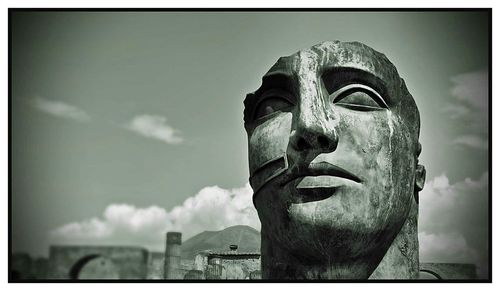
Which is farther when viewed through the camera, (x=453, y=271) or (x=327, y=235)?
(x=453, y=271)

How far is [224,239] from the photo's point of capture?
10.2 meters

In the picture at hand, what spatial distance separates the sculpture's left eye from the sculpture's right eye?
45cm

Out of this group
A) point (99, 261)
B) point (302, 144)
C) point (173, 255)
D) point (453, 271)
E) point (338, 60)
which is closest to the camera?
point (302, 144)

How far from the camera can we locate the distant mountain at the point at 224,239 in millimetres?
9578

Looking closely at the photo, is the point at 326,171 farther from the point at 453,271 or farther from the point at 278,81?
the point at 453,271

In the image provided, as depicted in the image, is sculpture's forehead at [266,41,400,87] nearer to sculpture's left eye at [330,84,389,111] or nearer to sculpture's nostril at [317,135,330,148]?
sculpture's left eye at [330,84,389,111]

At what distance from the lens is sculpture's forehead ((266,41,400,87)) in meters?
5.24

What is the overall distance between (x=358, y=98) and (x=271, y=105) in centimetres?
83

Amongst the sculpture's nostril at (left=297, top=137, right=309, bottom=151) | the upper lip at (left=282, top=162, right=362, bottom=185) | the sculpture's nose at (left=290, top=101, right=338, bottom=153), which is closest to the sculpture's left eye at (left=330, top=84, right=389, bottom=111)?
the sculpture's nose at (left=290, top=101, right=338, bottom=153)

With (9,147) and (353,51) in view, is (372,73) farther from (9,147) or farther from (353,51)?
(9,147)

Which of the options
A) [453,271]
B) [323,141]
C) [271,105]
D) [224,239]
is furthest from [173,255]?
[323,141]

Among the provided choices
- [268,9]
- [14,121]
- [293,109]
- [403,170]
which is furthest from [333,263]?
[14,121]

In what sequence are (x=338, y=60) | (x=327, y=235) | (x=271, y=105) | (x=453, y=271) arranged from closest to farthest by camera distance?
(x=327, y=235) → (x=338, y=60) → (x=271, y=105) → (x=453, y=271)

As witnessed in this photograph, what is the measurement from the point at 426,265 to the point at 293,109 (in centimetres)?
503
